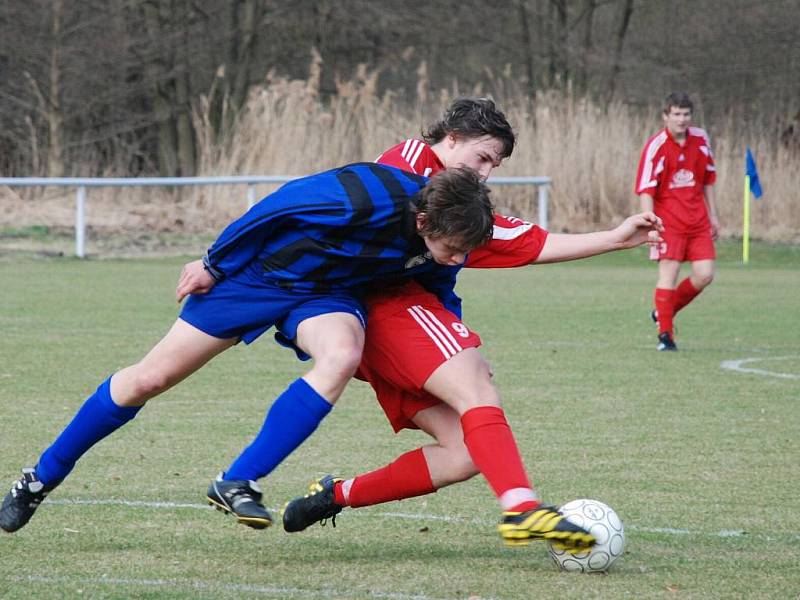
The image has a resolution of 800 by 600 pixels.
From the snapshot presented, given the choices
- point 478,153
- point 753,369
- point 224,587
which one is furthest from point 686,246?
point 224,587

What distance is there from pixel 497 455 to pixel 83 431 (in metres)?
1.30

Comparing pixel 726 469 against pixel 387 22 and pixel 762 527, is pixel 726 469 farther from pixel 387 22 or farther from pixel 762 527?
pixel 387 22

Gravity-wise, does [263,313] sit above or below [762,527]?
above

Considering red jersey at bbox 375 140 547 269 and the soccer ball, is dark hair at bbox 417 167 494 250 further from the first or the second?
the soccer ball

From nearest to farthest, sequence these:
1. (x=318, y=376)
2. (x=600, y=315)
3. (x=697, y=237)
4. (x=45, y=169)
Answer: (x=318, y=376), (x=697, y=237), (x=600, y=315), (x=45, y=169)

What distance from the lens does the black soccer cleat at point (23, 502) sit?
4445mm

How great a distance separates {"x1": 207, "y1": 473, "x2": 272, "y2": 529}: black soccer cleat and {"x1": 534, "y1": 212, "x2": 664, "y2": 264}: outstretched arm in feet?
3.69

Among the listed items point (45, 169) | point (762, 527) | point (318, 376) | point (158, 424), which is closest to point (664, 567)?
point (762, 527)

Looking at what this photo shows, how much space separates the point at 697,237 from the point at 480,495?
18.2ft

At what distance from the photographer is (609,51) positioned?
32750mm

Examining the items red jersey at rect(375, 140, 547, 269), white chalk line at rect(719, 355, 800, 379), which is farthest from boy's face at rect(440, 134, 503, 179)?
white chalk line at rect(719, 355, 800, 379)

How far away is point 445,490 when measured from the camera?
543 centimetres

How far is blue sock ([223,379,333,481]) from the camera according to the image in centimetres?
407

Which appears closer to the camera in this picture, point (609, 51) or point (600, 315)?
point (600, 315)
